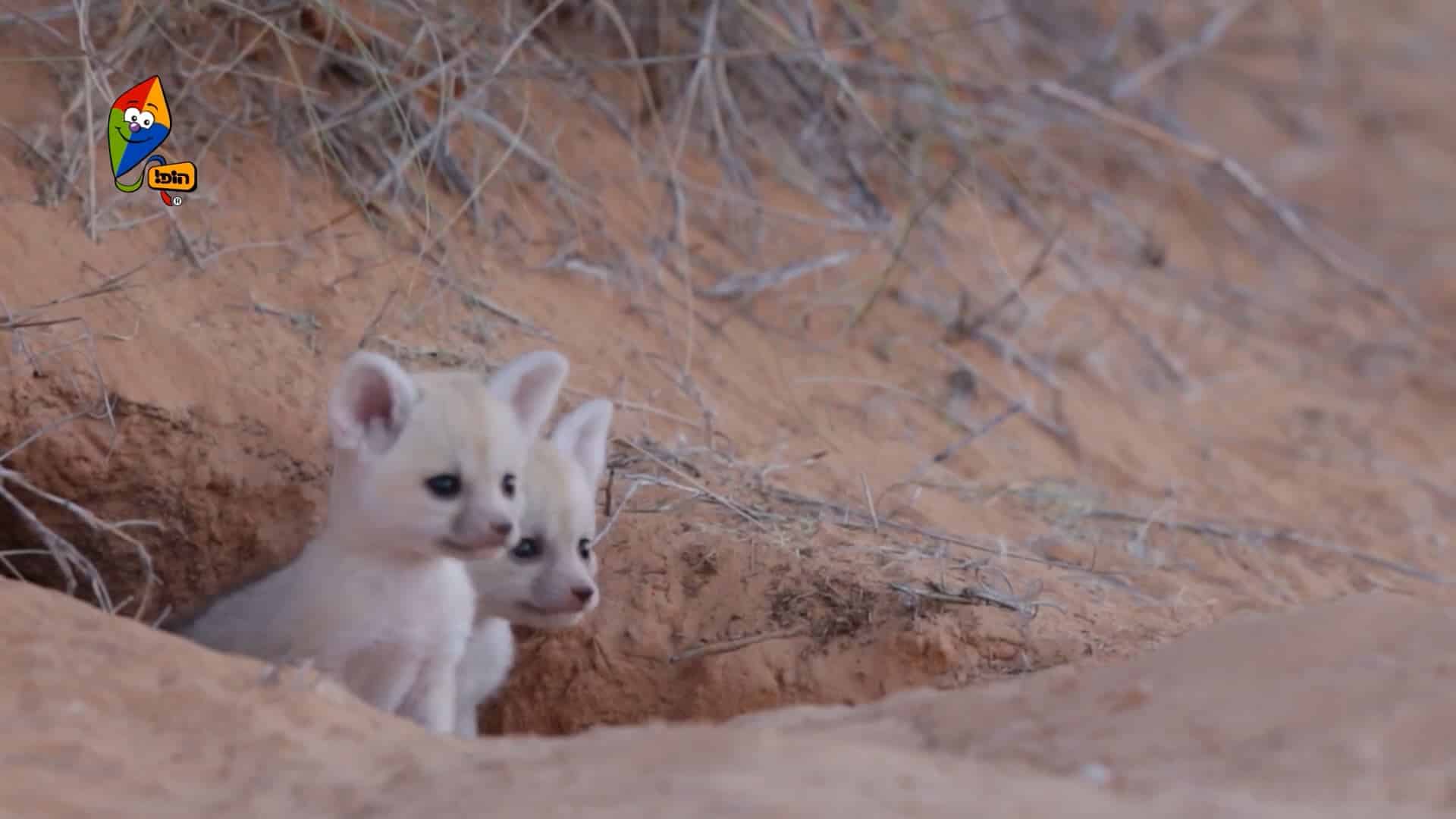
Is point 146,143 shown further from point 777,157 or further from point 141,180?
point 777,157

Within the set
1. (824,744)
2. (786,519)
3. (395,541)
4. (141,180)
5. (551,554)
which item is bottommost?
(824,744)

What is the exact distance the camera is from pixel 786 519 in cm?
496

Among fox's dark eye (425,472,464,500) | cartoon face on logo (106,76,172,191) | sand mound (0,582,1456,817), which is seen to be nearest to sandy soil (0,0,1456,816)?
sand mound (0,582,1456,817)

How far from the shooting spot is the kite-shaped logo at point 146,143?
5.09m

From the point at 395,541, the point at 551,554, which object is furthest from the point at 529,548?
the point at 395,541

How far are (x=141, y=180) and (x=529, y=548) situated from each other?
4.65 ft

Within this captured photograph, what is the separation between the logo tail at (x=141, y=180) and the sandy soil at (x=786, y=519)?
6 centimetres

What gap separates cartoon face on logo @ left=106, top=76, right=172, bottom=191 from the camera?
509 centimetres

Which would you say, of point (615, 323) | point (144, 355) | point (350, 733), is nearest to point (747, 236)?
point (615, 323)

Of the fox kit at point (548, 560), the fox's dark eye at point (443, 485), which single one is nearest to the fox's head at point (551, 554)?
the fox kit at point (548, 560)

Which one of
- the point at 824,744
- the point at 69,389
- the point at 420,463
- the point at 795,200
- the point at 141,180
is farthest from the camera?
the point at 795,200

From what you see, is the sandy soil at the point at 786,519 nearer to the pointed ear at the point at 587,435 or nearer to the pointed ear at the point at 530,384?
the pointed ear at the point at 587,435

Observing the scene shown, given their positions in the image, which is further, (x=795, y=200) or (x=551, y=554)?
(x=795, y=200)

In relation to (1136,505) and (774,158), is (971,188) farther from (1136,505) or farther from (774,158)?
(1136,505)
